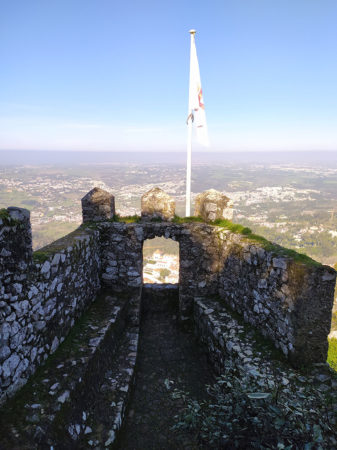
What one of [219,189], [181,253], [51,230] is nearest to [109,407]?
[181,253]

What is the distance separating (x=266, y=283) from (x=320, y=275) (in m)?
1.00

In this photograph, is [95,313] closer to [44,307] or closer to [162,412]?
[44,307]

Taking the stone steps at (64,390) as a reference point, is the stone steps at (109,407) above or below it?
below

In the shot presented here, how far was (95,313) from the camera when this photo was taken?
5430 mm

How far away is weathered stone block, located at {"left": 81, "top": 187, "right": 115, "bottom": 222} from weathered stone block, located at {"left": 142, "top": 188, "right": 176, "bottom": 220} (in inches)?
32.9

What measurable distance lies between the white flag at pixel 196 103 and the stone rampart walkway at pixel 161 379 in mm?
4700

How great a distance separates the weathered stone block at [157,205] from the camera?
644 centimetres

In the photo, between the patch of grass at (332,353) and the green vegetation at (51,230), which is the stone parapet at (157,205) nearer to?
the patch of grass at (332,353)

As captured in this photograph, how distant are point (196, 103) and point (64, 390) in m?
6.64

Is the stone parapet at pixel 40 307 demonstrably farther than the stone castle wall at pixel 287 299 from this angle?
No

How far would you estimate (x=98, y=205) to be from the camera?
651 centimetres

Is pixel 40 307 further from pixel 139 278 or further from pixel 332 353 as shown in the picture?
pixel 332 353

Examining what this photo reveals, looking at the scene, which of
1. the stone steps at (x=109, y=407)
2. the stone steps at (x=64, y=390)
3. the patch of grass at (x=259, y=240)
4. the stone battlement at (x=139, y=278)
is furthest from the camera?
the patch of grass at (x=259, y=240)

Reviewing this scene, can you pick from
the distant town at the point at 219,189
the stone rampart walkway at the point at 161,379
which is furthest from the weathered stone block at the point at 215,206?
the distant town at the point at 219,189
